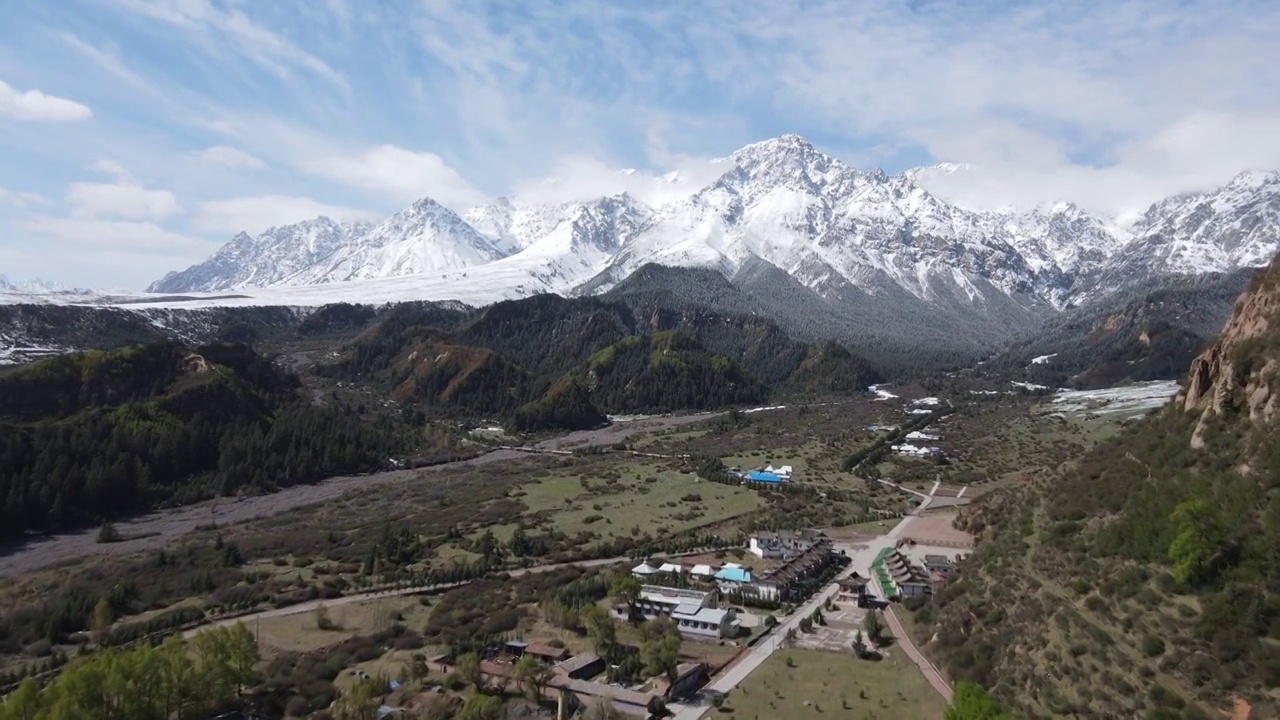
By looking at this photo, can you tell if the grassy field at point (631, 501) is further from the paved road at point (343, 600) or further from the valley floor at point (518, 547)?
the paved road at point (343, 600)

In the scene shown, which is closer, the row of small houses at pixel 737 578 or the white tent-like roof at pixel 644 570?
the row of small houses at pixel 737 578

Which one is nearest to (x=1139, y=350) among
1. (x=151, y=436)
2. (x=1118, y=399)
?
(x=1118, y=399)

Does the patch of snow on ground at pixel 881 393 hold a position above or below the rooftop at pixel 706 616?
above

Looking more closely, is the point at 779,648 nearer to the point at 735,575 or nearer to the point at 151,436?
the point at 735,575

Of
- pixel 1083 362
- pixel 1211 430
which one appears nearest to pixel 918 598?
pixel 1211 430

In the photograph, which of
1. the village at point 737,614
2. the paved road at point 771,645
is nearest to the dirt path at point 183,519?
the village at point 737,614

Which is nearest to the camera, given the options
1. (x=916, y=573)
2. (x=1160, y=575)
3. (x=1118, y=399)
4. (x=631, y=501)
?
(x=1160, y=575)
